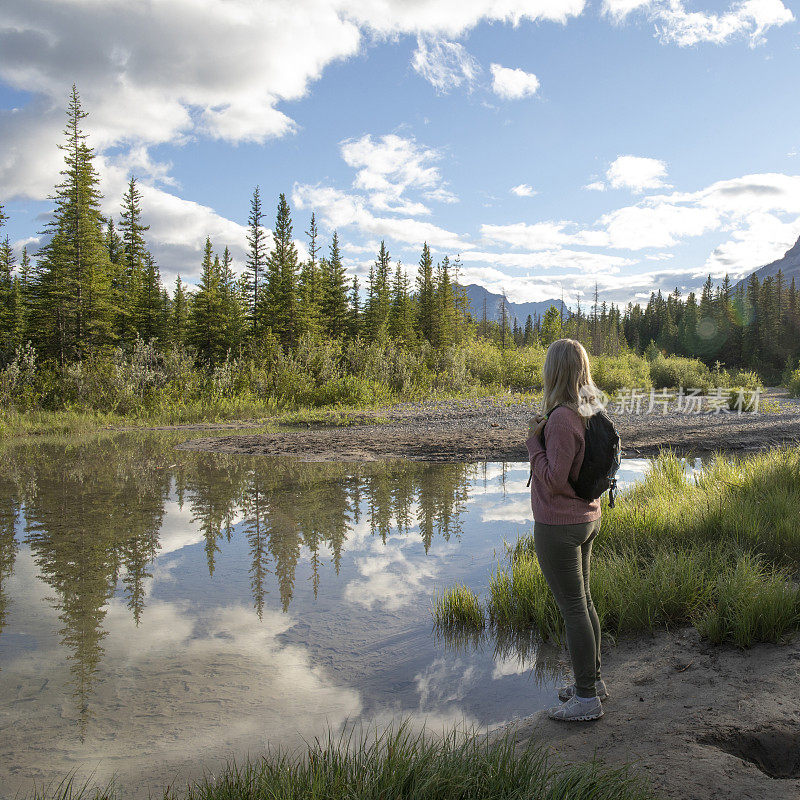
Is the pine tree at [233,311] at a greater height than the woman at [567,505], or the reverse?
the pine tree at [233,311]

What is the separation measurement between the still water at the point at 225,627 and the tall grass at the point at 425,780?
558 millimetres

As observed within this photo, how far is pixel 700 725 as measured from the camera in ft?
9.60

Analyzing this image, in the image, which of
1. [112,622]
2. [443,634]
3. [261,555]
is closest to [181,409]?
[261,555]

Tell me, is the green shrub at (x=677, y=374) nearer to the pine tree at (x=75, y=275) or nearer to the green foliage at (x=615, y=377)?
the green foliage at (x=615, y=377)

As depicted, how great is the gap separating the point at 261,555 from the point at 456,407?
16.1m

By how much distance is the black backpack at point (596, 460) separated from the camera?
3102mm

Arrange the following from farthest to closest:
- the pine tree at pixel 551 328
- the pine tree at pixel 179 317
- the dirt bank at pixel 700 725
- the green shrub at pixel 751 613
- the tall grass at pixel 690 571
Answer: the pine tree at pixel 551 328 < the pine tree at pixel 179 317 < the tall grass at pixel 690 571 < the green shrub at pixel 751 613 < the dirt bank at pixel 700 725

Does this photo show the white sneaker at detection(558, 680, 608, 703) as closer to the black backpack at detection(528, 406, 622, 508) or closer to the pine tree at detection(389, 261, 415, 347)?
the black backpack at detection(528, 406, 622, 508)

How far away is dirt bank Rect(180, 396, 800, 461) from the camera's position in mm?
12961

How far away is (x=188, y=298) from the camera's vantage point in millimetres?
36062

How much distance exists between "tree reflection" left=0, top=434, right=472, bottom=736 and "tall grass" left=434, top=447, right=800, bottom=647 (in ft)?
6.29

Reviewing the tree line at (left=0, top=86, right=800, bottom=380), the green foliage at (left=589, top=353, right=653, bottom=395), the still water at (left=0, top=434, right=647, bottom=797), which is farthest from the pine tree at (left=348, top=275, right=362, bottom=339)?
the still water at (left=0, top=434, right=647, bottom=797)

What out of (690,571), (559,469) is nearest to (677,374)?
(690,571)

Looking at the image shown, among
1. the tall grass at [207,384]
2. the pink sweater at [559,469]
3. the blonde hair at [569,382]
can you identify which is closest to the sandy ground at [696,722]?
the pink sweater at [559,469]
